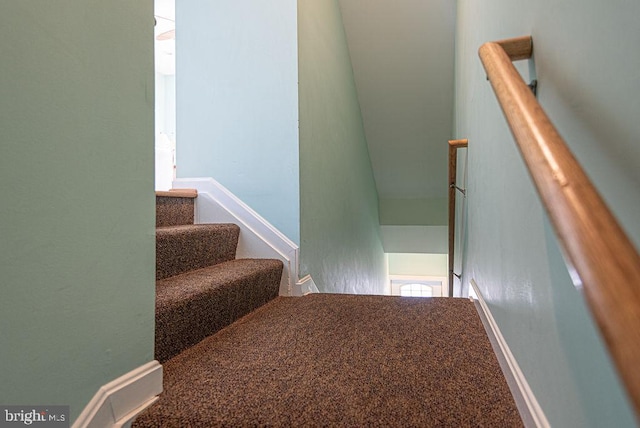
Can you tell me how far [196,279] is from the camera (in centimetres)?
139

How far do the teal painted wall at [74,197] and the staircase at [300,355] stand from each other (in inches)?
8.6

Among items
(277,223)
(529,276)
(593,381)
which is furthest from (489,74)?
(277,223)

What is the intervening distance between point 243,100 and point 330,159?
823mm

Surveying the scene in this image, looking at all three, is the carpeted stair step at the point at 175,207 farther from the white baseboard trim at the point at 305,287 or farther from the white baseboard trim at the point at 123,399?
the white baseboard trim at the point at 123,399

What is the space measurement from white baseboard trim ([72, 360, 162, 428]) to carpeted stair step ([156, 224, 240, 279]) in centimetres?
56

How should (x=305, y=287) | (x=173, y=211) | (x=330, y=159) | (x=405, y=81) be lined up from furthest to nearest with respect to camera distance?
(x=405, y=81) < (x=330, y=159) < (x=305, y=287) < (x=173, y=211)

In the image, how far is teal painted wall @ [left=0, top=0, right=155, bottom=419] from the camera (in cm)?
61

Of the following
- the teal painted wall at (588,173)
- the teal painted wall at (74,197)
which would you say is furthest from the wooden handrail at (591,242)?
the teal painted wall at (74,197)

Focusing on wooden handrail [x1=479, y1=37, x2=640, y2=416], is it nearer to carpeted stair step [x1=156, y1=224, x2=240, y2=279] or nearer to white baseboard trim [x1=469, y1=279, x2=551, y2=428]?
white baseboard trim [x1=469, y1=279, x2=551, y2=428]

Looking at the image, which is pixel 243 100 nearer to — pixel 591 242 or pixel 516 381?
pixel 516 381

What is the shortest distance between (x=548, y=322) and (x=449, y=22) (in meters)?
3.03

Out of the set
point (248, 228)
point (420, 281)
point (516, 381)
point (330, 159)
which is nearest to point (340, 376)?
point (516, 381)

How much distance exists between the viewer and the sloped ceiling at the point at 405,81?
3006mm

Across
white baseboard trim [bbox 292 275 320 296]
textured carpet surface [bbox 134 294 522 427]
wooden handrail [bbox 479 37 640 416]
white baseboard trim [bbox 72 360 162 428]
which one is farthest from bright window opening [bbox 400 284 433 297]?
wooden handrail [bbox 479 37 640 416]
